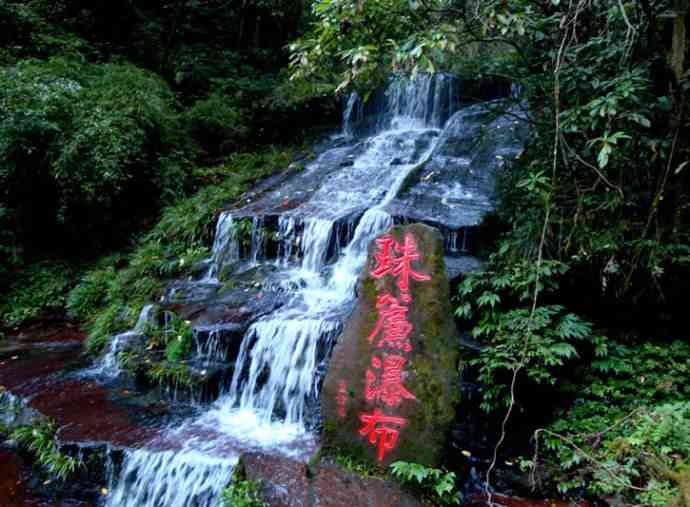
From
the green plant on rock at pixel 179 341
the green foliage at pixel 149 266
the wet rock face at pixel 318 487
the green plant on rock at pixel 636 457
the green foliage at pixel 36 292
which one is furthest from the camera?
the green foliage at pixel 36 292

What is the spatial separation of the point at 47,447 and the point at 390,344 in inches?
141

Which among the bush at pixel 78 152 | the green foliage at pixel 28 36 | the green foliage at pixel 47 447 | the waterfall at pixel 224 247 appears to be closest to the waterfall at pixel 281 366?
the green foliage at pixel 47 447

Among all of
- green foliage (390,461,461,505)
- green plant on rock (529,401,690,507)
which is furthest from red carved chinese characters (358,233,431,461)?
green plant on rock (529,401,690,507)

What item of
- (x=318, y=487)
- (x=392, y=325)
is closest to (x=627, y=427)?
(x=392, y=325)

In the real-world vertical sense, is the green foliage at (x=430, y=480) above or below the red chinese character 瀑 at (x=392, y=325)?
below

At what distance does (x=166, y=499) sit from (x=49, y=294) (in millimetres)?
6126

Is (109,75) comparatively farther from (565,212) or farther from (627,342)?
(627,342)

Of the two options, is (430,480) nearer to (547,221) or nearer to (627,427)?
(627,427)

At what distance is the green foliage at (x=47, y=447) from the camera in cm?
461

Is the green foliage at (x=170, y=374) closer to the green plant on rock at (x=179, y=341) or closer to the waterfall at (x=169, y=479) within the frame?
the green plant on rock at (x=179, y=341)

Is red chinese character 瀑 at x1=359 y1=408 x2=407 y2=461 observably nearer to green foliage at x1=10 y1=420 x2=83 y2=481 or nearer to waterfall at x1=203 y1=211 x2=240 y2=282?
green foliage at x1=10 y1=420 x2=83 y2=481

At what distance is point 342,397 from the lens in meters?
4.14

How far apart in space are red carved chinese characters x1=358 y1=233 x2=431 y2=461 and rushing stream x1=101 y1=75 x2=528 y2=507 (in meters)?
1.08

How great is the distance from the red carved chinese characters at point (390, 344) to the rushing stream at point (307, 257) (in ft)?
3.53
